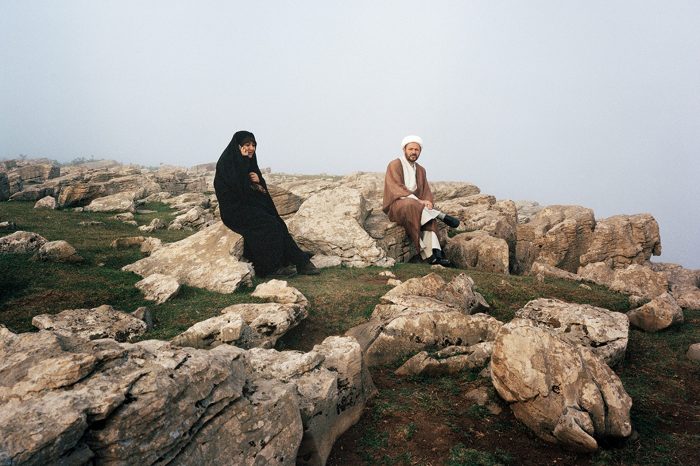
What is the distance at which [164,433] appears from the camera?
280 centimetres

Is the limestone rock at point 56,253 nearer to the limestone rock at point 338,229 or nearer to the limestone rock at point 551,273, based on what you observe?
the limestone rock at point 338,229

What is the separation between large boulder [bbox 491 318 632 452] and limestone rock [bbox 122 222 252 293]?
6009 millimetres

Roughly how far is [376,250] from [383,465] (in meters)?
8.29

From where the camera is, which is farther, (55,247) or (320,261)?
(320,261)

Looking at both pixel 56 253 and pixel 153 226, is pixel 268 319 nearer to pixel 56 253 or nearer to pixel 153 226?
pixel 56 253

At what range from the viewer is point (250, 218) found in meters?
10.4

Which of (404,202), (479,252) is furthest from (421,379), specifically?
(404,202)

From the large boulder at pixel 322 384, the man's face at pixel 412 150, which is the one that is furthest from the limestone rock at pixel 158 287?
the man's face at pixel 412 150

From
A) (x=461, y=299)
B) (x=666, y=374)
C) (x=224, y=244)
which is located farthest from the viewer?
(x=224, y=244)

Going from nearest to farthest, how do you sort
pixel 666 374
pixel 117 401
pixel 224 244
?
pixel 117 401, pixel 666 374, pixel 224 244

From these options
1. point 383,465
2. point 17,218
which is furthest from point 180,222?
point 383,465

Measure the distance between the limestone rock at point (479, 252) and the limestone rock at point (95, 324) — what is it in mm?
9717

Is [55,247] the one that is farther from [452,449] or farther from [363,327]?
[452,449]

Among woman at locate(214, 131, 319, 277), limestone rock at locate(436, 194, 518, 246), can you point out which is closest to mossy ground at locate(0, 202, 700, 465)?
woman at locate(214, 131, 319, 277)
